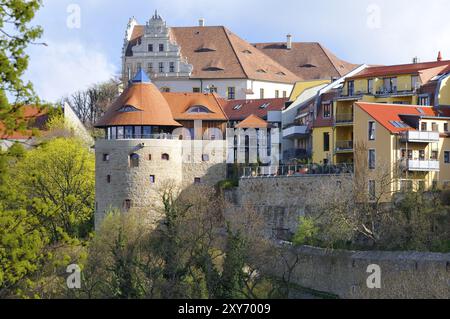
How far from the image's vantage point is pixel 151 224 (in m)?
72.4

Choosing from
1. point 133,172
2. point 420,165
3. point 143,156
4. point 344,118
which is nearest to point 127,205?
point 133,172

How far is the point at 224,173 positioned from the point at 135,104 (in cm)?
574

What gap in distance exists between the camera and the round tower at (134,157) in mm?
73375

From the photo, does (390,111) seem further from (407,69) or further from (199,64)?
(199,64)

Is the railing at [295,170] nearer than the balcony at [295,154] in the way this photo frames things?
Yes

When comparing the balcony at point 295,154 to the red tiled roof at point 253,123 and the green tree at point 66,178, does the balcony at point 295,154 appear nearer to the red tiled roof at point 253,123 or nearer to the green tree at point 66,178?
the red tiled roof at point 253,123

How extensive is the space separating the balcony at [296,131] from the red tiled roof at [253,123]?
1.47 metres

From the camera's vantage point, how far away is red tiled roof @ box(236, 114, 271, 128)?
261ft

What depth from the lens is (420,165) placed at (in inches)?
2564

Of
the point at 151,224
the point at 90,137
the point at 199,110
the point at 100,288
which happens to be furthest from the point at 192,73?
the point at 100,288

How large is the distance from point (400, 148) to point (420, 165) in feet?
3.84

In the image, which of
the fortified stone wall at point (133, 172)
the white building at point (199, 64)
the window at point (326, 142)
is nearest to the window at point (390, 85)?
the window at point (326, 142)

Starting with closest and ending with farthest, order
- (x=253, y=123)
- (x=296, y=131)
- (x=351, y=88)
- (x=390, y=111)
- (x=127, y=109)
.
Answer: (x=390, y=111), (x=351, y=88), (x=127, y=109), (x=296, y=131), (x=253, y=123)
